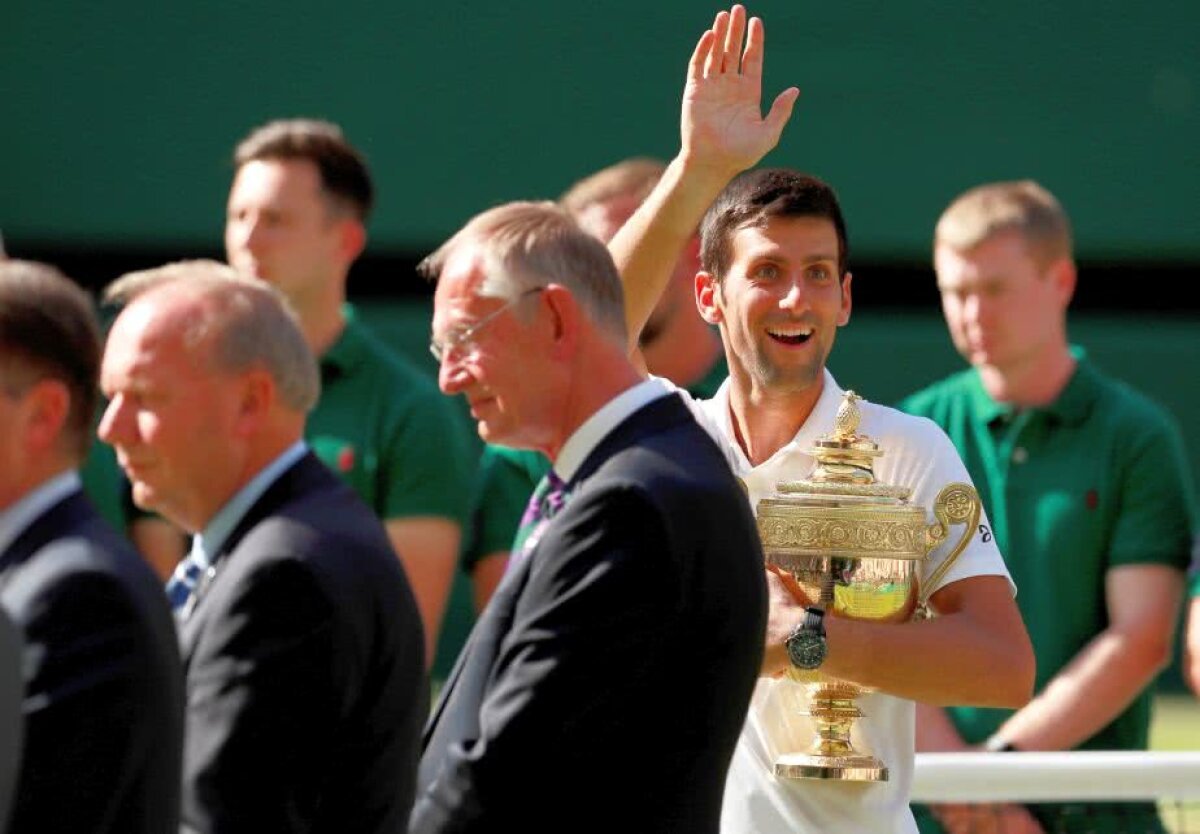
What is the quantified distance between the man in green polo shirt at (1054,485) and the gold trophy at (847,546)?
1.51 meters

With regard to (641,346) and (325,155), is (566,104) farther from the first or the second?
(641,346)

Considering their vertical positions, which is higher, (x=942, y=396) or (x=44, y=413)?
(x=44, y=413)

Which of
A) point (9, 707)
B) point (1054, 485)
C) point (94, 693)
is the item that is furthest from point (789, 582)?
point (1054, 485)

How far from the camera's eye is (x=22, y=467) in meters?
2.66

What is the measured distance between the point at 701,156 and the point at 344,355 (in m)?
1.60

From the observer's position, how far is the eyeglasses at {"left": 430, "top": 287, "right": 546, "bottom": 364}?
2.85 metres

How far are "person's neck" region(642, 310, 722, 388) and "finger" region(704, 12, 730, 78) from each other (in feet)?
3.13

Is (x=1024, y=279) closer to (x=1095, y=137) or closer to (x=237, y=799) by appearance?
(x=237, y=799)

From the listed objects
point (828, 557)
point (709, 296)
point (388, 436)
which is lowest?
point (388, 436)

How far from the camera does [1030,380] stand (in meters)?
5.00

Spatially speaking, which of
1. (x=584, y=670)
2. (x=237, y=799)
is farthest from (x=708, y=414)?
(x=237, y=799)

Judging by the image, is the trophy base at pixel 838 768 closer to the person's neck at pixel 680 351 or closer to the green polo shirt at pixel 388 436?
the person's neck at pixel 680 351

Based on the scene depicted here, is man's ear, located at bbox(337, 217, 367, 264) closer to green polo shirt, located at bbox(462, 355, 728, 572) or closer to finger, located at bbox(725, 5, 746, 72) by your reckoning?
green polo shirt, located at bbox(462, 355, 728, 572)

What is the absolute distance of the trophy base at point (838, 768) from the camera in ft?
10.3
